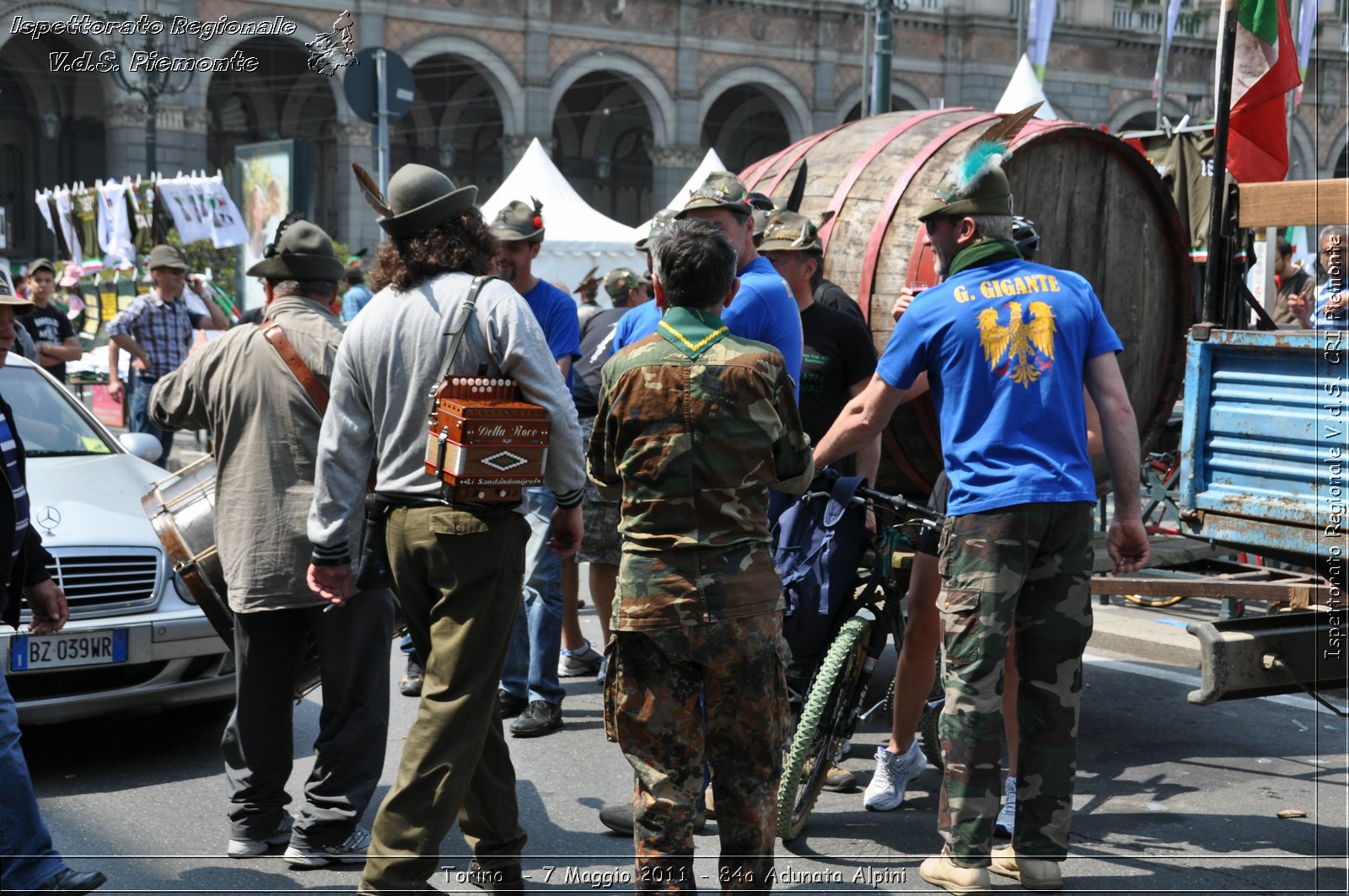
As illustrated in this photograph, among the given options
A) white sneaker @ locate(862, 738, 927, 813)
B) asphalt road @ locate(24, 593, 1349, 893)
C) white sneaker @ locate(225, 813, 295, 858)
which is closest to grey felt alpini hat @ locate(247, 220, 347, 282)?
white sneaker @ locate(225, 813, 295, 858)

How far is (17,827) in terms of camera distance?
11.9ft

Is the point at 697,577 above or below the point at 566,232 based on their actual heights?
below

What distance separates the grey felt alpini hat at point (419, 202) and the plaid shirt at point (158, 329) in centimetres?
716

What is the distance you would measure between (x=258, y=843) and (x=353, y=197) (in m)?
26.0

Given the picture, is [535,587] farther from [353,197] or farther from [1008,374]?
[353,197]

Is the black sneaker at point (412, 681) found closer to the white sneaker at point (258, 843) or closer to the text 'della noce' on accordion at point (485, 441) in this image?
the white sneaker at point (258, 843)

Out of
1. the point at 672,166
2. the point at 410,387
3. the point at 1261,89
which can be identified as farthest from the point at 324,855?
the point at 672,166

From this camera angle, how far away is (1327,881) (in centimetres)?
426

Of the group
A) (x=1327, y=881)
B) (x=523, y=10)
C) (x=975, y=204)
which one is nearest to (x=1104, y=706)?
(x=1327, y=881)

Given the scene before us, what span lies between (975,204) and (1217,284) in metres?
1.06

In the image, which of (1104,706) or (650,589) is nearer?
(650,589)

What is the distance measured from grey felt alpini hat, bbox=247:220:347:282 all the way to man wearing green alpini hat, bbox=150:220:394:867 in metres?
0.08

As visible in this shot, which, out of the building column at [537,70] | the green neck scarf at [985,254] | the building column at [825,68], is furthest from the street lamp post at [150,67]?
the building column at [825,68]

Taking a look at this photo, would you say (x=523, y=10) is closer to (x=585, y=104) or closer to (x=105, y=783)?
(x=585, y=104)
